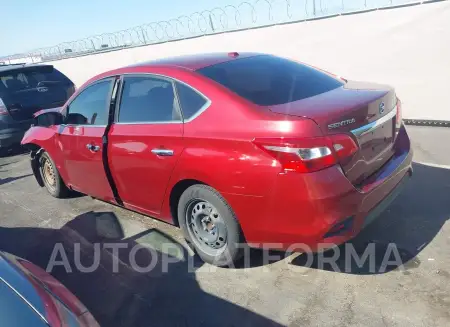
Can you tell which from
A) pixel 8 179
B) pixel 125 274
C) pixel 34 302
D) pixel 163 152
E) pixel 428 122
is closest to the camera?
pixel 34 302

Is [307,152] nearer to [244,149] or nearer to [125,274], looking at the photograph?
[244,149]

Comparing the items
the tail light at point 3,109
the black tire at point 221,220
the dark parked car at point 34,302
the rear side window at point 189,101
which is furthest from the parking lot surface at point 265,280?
the tail light at point 3,109

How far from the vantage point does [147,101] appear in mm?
3461

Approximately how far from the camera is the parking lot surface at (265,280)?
262 cm

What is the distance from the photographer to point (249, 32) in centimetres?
870

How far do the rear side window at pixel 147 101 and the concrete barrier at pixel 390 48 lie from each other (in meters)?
4.99

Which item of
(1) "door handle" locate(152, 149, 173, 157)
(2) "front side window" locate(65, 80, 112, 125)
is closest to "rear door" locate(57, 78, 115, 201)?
(2) "front side window" locate(65, 80, 112, 125)

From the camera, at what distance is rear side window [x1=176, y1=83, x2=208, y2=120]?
3004 millimetres

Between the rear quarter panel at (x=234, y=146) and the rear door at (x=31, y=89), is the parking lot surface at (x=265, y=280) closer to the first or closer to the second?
the rear quarter panel at (x=234, y=146)

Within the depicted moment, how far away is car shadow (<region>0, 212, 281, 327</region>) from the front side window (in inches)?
44.4

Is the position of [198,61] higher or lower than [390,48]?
higher

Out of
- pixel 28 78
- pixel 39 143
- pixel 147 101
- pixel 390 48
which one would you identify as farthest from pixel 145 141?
pixel 28 78

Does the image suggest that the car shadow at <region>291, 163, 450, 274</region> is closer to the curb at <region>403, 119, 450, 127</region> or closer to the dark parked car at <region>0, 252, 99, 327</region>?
the dark parked car at <region>0, 252, 99, 327</region>

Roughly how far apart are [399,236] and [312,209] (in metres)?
1.32
